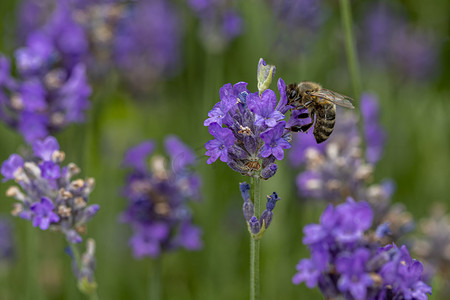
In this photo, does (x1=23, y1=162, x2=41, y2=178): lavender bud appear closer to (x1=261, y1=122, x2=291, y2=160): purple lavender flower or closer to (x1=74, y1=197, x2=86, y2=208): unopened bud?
(x1=74, y1=197, x2=86, y2=208): unopened bud

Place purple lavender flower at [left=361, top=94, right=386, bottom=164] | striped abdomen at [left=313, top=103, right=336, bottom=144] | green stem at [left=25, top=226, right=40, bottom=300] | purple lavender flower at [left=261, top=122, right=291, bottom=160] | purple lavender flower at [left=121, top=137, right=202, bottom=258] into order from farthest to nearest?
purple lavender flower at [left=361, top=94, right=386, bottom=164], green stem at [left=25, top=226, right=40, bottom=300], purple lavender flower at [left=121, top=137, right=202, bottom=258], striped abdomen at [left=313, top=103, right=336, bottom=144], purple lavender flower at [left=261, top=122, right=291, bottom=160]

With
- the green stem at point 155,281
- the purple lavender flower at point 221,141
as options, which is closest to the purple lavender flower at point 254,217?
the purple lavender flower at point 221,141

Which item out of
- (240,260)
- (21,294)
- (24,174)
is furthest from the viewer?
(240,260)

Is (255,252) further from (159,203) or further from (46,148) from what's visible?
(159,203)

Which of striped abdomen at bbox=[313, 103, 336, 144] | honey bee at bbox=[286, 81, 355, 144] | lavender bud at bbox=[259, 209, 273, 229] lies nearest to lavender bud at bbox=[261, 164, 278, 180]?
lavender bud at bbox=[259, 209, 273, 229]

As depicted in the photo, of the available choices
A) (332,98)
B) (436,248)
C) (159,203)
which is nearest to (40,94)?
(159,203)

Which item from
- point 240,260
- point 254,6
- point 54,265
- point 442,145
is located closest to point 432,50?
point 442,145

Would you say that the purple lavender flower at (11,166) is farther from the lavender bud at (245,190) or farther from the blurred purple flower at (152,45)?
the blurred purple flower at (152,45)

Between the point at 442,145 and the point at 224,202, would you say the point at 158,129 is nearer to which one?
the point at 224,202
